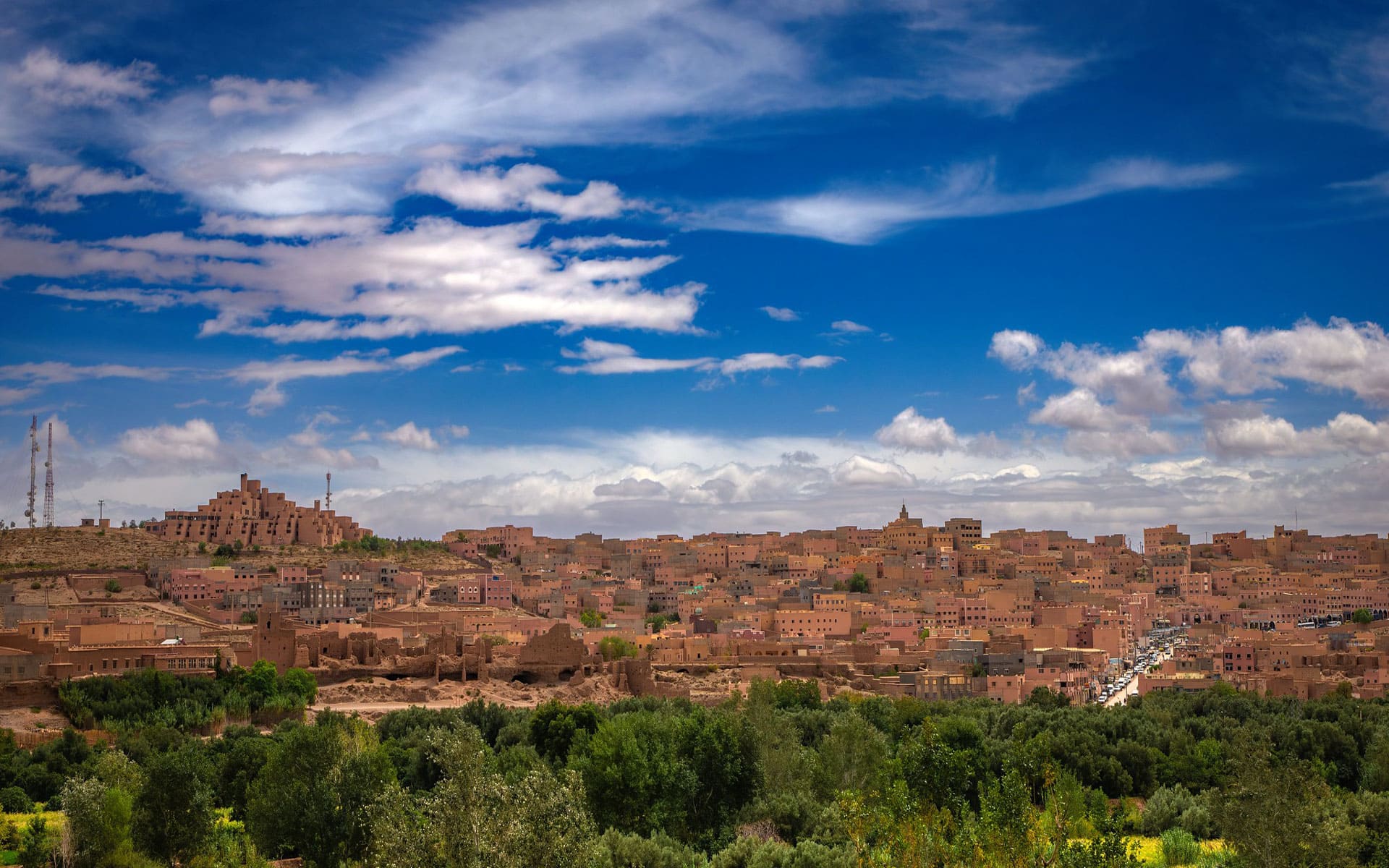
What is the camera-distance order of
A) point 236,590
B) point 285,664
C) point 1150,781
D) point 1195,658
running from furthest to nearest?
point 236,590, point 1195,658, point 285,664, point 1150,781

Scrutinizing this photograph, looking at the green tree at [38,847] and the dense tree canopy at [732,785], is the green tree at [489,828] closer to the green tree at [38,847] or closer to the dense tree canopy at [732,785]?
the dense tree canopy at [732,785]

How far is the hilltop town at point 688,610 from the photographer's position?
157 feet

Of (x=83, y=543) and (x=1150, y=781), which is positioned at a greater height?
(x=83, y=543)

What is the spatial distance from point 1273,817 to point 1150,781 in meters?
18.9

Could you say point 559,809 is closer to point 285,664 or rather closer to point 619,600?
point 285,664

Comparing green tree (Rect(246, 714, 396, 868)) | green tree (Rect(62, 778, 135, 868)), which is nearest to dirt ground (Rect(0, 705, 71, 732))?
green tree (Rect(246, 714, 396, 868))

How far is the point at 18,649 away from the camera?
41.6 m

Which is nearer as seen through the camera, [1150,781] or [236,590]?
[1150,781]

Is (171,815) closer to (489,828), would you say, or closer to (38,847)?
(38,847)

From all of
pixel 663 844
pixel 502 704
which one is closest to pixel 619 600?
pixel 502 704

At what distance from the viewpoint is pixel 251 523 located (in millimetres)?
78750

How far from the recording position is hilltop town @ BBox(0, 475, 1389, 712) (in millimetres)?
47781

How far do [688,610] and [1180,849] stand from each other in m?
49.3

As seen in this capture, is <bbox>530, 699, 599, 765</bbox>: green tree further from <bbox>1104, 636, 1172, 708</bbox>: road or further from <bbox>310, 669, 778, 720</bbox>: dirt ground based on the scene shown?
<bbox>1104, 636, 1172, 708</bbox>: road
